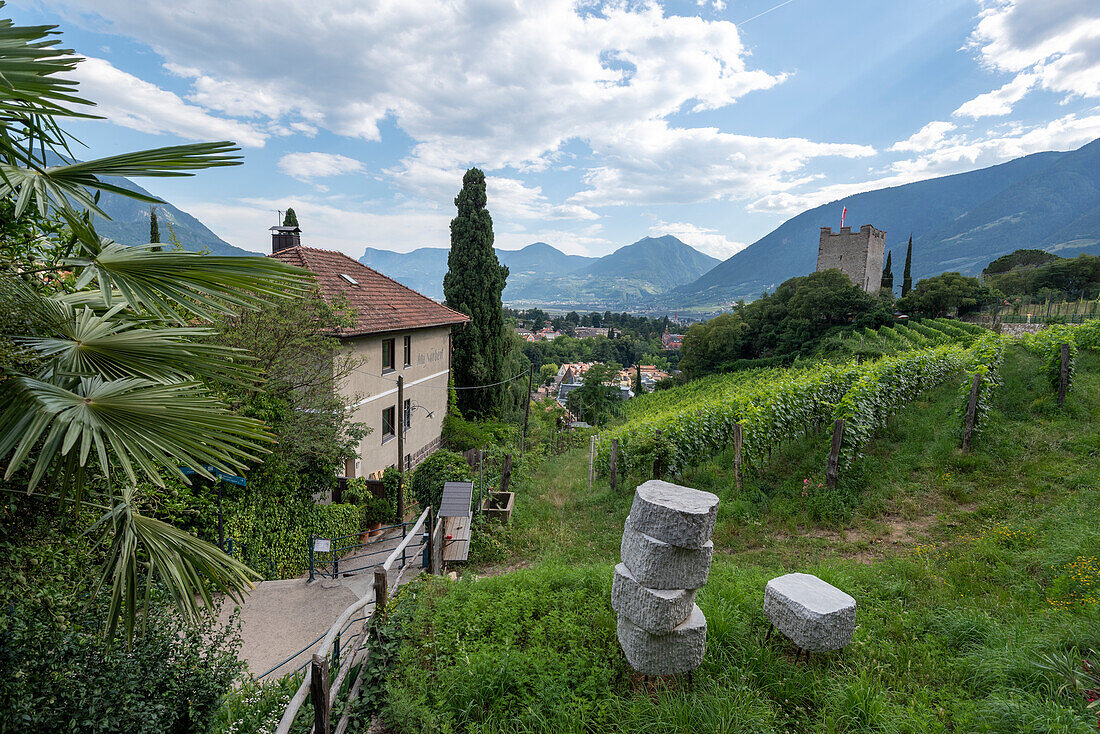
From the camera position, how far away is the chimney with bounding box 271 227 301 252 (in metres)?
18.7

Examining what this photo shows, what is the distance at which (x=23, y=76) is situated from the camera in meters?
2.37

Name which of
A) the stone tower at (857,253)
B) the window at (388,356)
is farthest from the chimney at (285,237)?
the stone tower at (857,253)

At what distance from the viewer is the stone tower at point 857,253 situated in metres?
49.3

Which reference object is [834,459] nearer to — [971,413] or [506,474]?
[971,413]

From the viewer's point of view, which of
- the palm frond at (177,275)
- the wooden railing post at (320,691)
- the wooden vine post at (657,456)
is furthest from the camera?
the wooden vine post at (657,456)

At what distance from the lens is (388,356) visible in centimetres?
1623

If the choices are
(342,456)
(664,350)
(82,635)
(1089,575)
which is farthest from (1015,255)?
(82,635)

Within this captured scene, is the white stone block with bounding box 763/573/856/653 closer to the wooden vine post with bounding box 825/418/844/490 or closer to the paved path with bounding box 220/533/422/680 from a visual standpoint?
the paved path with bounding box 220/533/422/680

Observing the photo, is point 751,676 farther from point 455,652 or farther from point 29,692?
point 29,692

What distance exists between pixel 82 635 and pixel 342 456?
805 centimetres

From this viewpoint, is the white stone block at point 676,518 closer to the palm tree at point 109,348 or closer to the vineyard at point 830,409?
the palm tree at point 109,348

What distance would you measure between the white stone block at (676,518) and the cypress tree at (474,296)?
19485 millimetres

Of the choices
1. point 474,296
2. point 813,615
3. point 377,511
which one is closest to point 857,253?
point 474,296

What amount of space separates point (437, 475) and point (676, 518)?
889 centimetres
